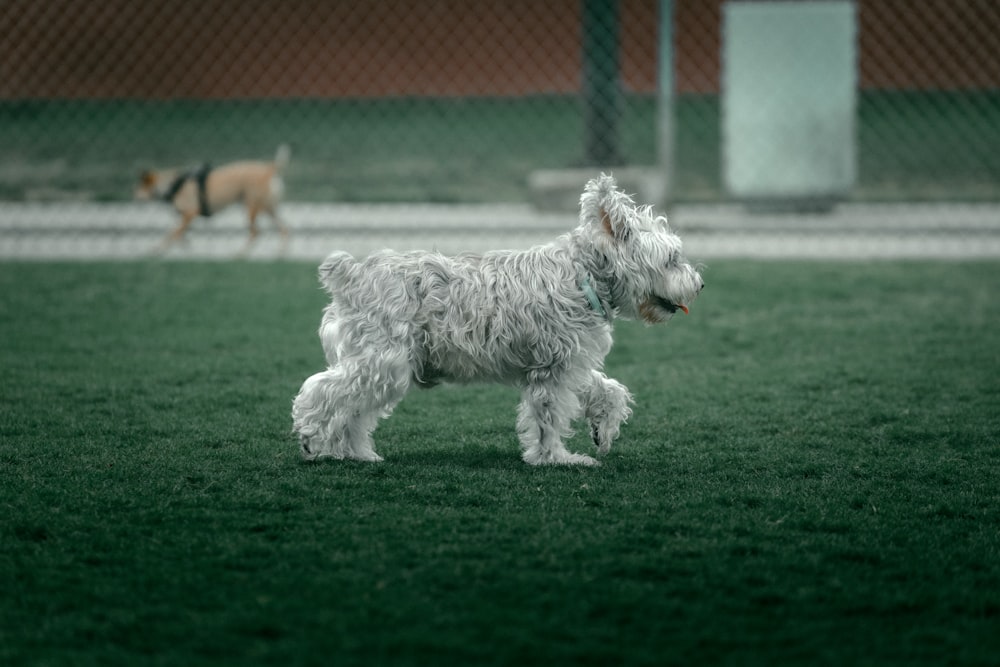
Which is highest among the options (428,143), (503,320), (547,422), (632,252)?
(428,143)

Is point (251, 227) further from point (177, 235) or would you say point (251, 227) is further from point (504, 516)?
point (504, 516)

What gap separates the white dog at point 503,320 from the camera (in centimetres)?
459

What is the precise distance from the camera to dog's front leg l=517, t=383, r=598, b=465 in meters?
4.65

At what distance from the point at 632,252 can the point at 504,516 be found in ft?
3.62

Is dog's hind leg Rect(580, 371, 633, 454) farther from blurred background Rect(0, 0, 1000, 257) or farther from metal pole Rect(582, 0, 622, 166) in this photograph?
metal pole Rect(582, 0, 622, 166)

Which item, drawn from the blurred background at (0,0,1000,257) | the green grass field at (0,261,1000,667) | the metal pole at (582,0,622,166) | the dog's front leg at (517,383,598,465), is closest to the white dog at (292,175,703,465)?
the dog's front leg at (517,383,598,465)

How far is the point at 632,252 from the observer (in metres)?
4.65

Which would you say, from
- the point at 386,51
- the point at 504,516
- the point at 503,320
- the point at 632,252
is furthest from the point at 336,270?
the point at 386,51

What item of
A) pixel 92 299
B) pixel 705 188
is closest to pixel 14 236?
pixel 92 299

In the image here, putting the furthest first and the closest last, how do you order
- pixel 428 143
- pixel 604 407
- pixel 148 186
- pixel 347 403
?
pixel 428 143
pixel 148 186
pixel 604 407
pixel 347 403

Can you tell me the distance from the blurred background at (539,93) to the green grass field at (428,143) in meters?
0.07

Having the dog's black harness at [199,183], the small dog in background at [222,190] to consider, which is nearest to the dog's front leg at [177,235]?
the small dog in background at [222,190]

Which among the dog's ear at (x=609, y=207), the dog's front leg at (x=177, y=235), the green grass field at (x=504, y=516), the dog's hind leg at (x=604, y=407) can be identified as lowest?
the green grass field at (x=504, y=516)

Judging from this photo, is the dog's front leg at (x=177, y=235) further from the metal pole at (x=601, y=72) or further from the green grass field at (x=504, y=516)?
the metal pole at (x=601, y=72)
